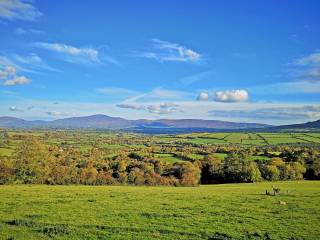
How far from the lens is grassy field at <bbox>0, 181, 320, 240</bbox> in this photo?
2036cm

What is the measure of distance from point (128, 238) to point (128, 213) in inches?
279

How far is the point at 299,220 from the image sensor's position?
24047mm

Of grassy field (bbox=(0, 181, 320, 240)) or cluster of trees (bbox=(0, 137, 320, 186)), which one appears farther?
cluster of trees (bbox=(0, 137, 320, 186))

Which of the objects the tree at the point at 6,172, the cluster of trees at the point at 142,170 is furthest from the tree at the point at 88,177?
the tree at the point at 6,172

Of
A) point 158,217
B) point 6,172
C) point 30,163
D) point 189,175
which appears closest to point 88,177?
point 30,163

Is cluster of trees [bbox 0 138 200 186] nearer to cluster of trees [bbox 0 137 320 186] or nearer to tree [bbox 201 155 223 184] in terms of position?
cluster of trees [bbox 0 137 320 186]

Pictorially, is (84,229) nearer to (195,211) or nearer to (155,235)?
(155,235)

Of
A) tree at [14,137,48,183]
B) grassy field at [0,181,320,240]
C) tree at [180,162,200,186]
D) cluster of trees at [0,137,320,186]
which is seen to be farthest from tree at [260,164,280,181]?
tree at [14,137,48,183]

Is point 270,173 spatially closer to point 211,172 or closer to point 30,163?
point 211,172

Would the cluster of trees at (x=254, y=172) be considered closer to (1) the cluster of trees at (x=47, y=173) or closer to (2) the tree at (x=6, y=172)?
(1) the cluster of trees at (x=47, y=173)

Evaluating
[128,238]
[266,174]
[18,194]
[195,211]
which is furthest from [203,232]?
[266,174]

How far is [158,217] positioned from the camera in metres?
24.9

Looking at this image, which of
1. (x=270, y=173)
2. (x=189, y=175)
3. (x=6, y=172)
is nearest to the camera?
(x=6, y=172)

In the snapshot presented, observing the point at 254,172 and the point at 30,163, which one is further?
the point at 254,172
